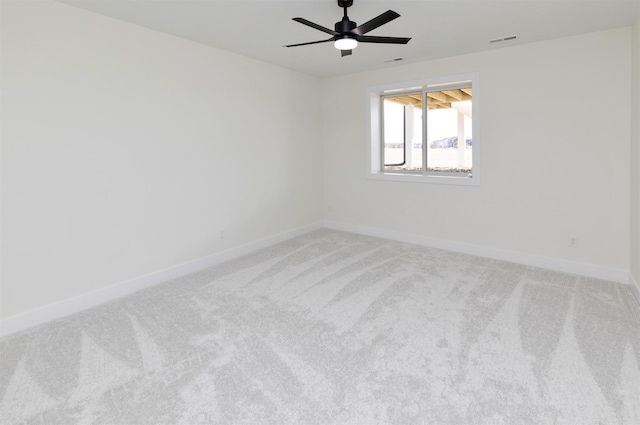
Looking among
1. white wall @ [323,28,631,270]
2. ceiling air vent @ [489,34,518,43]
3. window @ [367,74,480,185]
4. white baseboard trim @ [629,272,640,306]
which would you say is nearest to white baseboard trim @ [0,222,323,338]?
window @ [367,74,480,185]

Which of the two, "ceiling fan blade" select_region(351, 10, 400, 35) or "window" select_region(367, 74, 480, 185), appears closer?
"ceiling fan blade" select_region(351, 10, 400, 35)

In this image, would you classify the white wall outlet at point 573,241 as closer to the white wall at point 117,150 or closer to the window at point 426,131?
the window at point 426,131

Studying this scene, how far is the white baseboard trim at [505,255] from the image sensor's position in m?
3.73

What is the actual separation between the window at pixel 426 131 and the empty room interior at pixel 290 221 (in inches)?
1.6

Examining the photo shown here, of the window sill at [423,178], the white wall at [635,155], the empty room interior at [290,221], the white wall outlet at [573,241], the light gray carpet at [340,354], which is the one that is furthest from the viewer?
the window sill at [423,178]

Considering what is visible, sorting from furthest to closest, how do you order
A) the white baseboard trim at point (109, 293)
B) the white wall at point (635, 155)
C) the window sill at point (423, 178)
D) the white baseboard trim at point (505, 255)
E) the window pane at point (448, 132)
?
the window pane at point (448, 132) → the window sill at point (423, 178) → the white baseboard trim at point (505, 255) → the white wall at point (635, 155) → the white baseboard trim at point (109, 293)

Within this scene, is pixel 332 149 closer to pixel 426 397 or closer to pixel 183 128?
pixel 183 128

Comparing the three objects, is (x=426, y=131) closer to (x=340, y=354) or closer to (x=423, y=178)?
(x=423, y=178)

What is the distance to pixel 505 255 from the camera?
4.37 metres

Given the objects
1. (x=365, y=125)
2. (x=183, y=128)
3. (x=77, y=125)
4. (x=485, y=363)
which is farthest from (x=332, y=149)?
(x=485, y=363)

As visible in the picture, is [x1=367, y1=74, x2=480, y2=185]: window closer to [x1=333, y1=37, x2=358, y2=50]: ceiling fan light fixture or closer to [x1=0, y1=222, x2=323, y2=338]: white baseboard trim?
[x1=333, y1=37, x2=358, y2=50]: ceiling fan light fixture

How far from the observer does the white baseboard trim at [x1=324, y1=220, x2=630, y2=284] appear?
147 inches

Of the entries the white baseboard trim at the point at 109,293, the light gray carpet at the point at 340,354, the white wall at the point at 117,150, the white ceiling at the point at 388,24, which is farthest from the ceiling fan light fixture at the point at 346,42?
the white baseboard trim at the point at 109,293

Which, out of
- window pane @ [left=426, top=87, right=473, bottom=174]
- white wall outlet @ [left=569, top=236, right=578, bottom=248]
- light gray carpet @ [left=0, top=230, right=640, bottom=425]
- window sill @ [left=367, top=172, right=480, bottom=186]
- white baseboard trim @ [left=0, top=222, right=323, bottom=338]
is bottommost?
light gray carpet @ [left=0, top=230, right=640, bottom=425]
